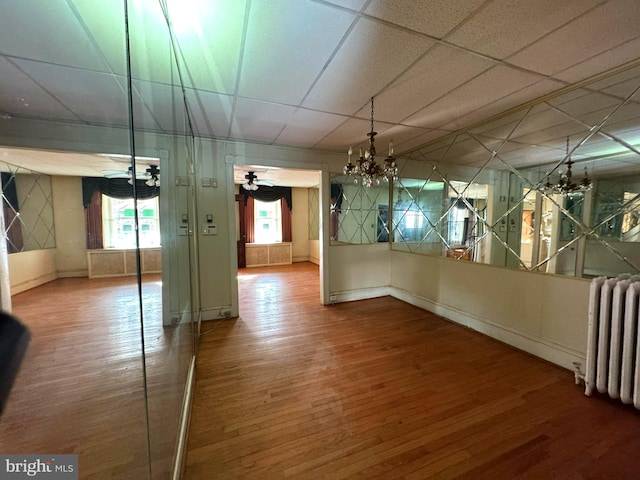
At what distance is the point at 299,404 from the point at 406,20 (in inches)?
105

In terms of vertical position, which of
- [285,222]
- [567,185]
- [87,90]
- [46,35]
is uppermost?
[46,35]

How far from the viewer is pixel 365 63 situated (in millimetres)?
1832

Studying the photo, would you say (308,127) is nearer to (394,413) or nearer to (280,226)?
(394,413)

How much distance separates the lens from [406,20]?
1471 millimetres

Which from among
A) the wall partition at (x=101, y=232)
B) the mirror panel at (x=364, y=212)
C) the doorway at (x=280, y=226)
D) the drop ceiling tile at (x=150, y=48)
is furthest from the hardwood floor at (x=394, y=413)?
the doorway at (x=280, y=226)

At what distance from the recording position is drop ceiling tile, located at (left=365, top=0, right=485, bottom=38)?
1362mm

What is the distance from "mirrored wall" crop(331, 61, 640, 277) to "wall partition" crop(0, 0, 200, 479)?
3243mm

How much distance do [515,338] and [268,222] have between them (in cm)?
673

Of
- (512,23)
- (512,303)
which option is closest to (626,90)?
(512,23)

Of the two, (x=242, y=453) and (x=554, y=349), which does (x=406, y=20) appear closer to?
(x=242, y=453)

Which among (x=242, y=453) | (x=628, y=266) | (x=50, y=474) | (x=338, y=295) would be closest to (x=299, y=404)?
(x=242, y=453)

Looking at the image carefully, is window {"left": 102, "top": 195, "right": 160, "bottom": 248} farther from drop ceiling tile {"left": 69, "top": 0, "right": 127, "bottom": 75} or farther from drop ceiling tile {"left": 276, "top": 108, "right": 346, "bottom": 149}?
drop ceiling tile {"left": 276, "top": 108, "right": 346, "bottom": 149}

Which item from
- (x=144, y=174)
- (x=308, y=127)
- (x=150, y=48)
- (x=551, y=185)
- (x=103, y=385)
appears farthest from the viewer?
(x=308, y=127)

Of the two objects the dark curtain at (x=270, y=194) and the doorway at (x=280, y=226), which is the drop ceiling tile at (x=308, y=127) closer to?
the doorway at (x=280, y=226)
